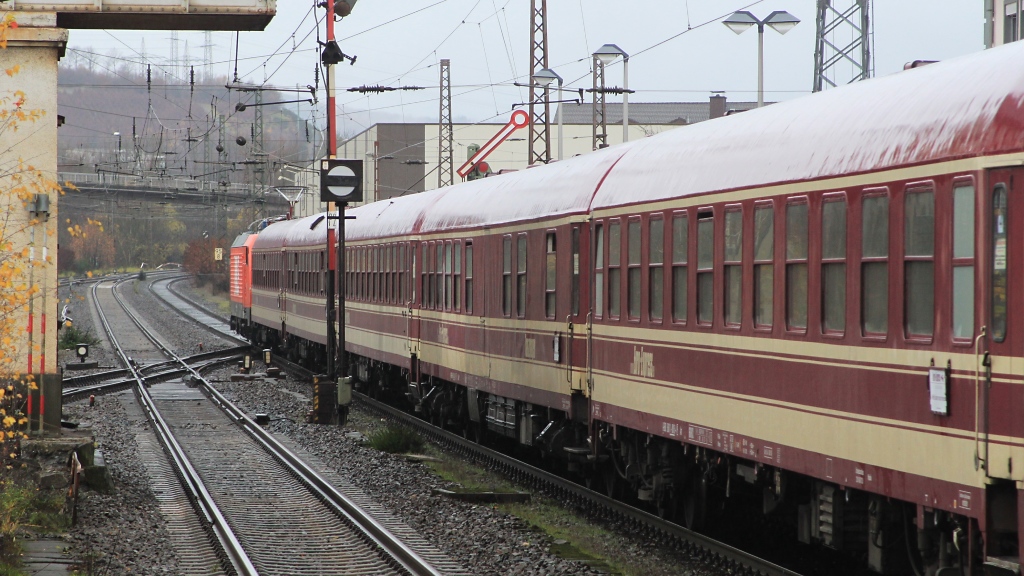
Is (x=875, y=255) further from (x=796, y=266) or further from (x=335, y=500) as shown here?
(x=335, y=500)

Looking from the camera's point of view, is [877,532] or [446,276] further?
[446,276]

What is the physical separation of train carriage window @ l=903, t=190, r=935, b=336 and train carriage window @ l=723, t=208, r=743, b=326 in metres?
2.38

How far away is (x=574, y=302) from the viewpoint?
13836 mm

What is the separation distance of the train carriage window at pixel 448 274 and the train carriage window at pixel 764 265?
1018 centimetres

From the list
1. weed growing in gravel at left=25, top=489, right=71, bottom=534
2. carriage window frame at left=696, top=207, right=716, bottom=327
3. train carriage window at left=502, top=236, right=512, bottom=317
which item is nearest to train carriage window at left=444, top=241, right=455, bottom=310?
train carriage window at left=502, top=236, right=512, bottom=317

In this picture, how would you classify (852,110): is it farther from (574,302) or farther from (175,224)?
(175,224)

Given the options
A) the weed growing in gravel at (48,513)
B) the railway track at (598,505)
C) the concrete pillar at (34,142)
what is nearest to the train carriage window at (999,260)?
the railway track at (598,505)

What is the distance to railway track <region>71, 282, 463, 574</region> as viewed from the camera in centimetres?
1146

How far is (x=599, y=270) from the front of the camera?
43.1 feet

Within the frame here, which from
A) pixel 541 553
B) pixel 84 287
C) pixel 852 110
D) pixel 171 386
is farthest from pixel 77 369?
pixel 84 287

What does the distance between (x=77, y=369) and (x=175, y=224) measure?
292ft

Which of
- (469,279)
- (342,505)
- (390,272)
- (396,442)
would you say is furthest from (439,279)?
(342,505)

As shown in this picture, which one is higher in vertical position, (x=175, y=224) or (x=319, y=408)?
(x=175, y=224)

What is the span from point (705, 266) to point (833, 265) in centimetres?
216
